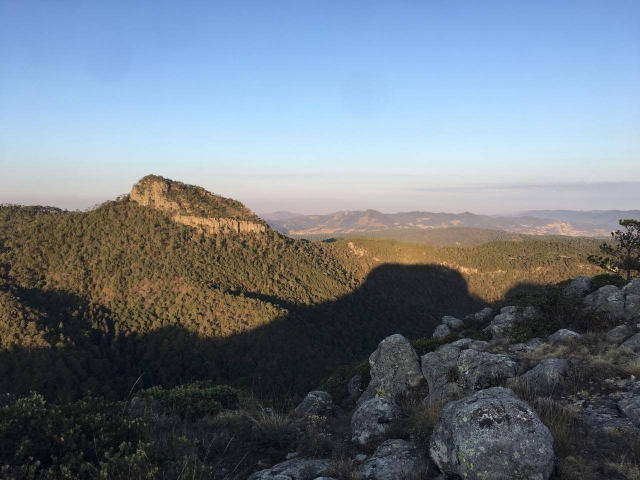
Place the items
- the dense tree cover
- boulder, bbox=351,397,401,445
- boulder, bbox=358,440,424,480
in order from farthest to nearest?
1. the dense tree cover
2. boulder, bbox=351,397,401,445
3. boulder, bbox=358,440,424,480

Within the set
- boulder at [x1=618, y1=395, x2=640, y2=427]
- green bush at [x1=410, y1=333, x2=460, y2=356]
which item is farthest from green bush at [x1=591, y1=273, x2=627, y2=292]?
boulder at [x1=618, y1=395, x2=640, y2=427]

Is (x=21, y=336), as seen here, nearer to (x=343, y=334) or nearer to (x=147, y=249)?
(x=147, y=249)

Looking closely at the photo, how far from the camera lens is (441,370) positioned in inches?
539

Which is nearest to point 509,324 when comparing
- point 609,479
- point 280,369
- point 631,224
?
point 631,224

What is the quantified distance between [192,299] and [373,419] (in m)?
89.0

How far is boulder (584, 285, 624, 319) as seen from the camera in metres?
17.0

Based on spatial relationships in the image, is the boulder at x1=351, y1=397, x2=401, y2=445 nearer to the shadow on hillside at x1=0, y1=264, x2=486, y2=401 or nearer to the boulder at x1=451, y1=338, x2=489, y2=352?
the boulder at x1=451, y1=338, x2=489, y2=352

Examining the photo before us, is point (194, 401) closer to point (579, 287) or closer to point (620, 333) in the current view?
point (620, 333)

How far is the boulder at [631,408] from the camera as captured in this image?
7128 millimetres

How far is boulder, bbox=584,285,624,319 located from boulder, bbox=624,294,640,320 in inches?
6.1

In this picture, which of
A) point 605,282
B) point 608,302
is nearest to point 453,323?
point 605,282

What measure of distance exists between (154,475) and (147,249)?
367 feet

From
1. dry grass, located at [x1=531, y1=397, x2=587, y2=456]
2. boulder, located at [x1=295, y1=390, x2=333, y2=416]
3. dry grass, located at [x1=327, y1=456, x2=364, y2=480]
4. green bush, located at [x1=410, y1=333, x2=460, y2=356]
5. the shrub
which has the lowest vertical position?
the shrub

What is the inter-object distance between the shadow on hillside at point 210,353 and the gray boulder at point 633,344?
35257mm
